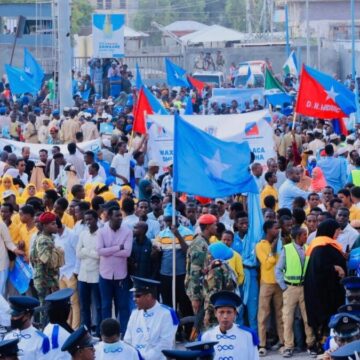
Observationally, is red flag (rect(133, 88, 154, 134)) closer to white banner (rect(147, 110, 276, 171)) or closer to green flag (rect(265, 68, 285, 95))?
white banner (rect(147, 110, 276, 171))

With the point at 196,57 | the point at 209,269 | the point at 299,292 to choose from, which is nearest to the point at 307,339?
the point at 299,292

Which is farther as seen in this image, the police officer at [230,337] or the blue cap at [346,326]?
the police officer at [230,337]

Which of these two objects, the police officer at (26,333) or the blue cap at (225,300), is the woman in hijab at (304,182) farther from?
the police officer at (26,333)

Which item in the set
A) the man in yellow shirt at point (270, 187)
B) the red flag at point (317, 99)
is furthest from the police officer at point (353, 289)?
the red flag at point (317, 99)

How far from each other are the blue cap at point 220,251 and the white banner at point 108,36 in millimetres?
27870

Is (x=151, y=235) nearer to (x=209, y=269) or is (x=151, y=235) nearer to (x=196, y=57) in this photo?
(x=209, y=269)

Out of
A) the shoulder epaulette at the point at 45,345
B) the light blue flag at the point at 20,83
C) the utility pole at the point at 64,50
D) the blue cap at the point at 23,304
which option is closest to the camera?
the shoulder epaulette at the point at 45,345

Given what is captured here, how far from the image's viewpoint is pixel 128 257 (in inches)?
632

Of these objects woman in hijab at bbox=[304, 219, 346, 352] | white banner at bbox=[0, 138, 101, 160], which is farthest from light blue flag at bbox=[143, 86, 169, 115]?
woman in hijab at bbox=[304, 219, 346, 352]

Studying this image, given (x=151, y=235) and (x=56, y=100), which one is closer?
(x=151, y=235)

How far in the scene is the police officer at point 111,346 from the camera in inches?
431

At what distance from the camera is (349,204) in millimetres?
17516

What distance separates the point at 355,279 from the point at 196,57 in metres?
49.9

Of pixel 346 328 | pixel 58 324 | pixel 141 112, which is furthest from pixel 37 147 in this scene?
pixel 346 328
